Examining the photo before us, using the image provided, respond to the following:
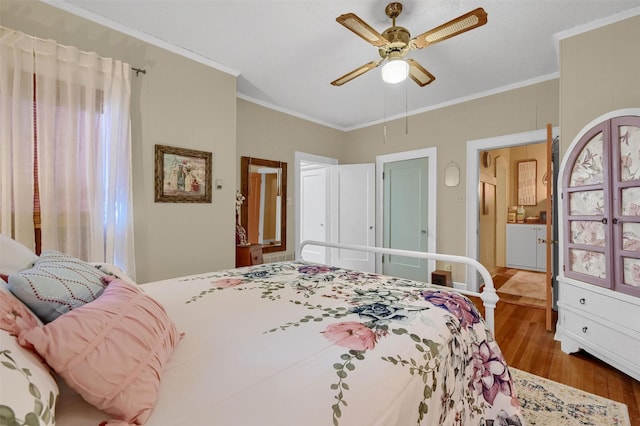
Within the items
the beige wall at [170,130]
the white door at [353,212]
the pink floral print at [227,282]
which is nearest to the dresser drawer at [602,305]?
the pink floral print at [227,282]

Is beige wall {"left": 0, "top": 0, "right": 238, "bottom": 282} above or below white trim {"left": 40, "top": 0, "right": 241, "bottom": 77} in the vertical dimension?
below

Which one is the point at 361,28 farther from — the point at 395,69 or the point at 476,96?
the point at 476,96

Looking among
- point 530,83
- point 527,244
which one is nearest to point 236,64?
point 530,83

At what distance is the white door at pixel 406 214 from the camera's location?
14.1ft

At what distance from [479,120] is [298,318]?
3.85 m

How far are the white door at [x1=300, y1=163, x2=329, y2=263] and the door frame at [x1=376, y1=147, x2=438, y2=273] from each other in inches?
37.7

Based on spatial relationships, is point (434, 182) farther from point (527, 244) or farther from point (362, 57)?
point (527, 244)

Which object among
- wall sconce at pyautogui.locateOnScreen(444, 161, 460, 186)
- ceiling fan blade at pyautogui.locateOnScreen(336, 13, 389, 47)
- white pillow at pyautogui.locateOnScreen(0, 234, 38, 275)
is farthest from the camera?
wall sconce at pyautogui.locateOnScreen(444, 161, 460, 186)

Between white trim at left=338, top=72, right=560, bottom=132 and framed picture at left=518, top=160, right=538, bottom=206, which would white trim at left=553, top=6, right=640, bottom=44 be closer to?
white trim at left=338, top=72, right=560, bottom=132

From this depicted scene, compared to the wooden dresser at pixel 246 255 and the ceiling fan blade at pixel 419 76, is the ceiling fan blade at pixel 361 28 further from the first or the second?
the wooden dresser at pixel 246 255

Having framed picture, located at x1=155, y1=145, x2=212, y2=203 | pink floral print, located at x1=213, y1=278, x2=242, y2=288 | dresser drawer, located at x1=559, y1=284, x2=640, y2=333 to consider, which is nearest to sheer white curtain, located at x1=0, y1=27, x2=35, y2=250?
framed picture, located at x1=155, y1=145, x2=212, y2=203

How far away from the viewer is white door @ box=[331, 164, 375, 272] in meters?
4.81

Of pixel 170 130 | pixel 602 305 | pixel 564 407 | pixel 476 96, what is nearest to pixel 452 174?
pixel 476 96

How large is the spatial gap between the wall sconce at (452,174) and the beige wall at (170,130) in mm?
2940
